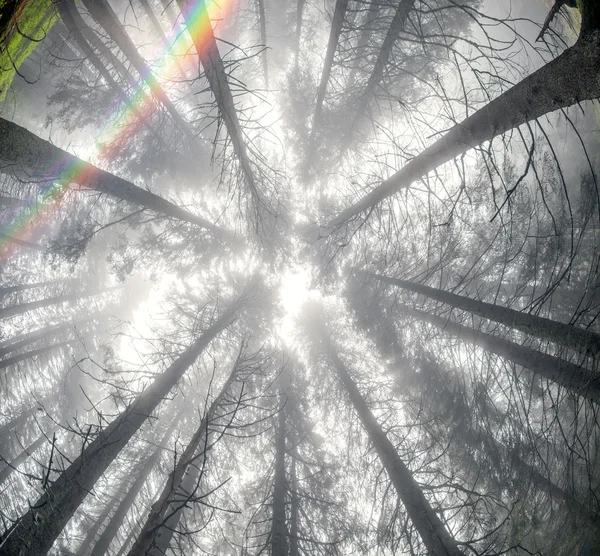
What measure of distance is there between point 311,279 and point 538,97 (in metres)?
9.64

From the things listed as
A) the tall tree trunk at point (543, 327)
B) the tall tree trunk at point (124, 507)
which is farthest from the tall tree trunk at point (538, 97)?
the tall tree trunk at point (124, 507)

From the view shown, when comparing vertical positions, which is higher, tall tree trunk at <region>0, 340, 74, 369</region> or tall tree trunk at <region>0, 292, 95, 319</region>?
tall tree trunk at <region>0, 292, 95, 319</region>

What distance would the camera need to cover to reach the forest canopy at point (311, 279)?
10.6ft

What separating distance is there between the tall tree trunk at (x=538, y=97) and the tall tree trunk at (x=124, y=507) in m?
10.4

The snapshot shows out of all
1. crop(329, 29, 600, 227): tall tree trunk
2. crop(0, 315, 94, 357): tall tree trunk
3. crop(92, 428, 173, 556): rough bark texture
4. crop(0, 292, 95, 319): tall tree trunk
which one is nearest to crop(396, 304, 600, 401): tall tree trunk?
crop(329, 29, 600, 227): tall tree trunk

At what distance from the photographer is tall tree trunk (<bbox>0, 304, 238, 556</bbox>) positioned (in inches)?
102

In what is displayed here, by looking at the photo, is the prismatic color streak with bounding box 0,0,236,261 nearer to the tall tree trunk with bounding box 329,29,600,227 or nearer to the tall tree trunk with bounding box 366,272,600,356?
the tall tree trunk with bounding box 329,29,600,227

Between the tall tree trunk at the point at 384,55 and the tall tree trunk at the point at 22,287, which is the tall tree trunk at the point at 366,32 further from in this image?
the tall tree trunk at the point at 22,287

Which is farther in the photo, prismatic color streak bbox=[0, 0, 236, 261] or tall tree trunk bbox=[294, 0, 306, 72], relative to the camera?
tall tree trunk bbox=[294, 0, 306, 72]

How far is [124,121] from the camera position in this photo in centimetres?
918

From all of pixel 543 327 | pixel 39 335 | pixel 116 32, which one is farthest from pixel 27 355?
pixel 543 327

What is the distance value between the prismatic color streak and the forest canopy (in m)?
0.06

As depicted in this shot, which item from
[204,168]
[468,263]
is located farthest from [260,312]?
[468,263]

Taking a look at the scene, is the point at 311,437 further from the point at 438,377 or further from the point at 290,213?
the point at 290,213
